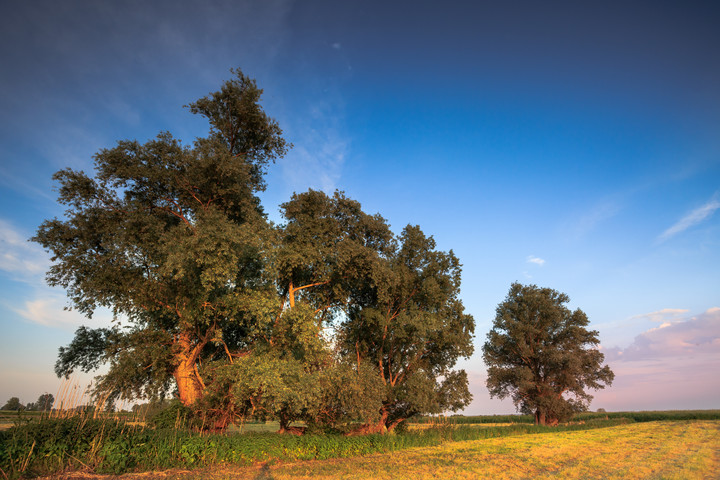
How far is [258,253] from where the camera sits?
18016 millimetres

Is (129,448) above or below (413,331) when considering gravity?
below

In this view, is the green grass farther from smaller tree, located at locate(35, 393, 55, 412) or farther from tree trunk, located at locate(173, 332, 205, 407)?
tree trunk, located at locate(173, 332, 205, 407)

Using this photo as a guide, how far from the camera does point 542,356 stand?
1745 inches

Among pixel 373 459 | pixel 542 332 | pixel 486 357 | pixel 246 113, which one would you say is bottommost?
pixel 373 459

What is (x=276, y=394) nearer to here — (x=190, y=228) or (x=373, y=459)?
(x=373, y=459)

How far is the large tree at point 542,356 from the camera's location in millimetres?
41781

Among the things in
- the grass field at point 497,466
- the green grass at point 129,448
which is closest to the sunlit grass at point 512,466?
the grass field at point 497,466

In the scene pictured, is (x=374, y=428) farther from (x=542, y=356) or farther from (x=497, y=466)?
(x=542, y=356)

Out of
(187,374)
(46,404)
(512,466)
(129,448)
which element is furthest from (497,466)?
(46,404)

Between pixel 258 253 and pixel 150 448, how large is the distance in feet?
29.7

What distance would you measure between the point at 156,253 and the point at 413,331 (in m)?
17.2

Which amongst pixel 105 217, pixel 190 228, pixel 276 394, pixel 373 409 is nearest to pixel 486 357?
pixel 373 409

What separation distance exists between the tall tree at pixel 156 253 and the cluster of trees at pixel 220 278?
72mm

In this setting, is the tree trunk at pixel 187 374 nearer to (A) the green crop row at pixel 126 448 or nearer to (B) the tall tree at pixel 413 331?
(A) the green crop row at pixel 126 448
